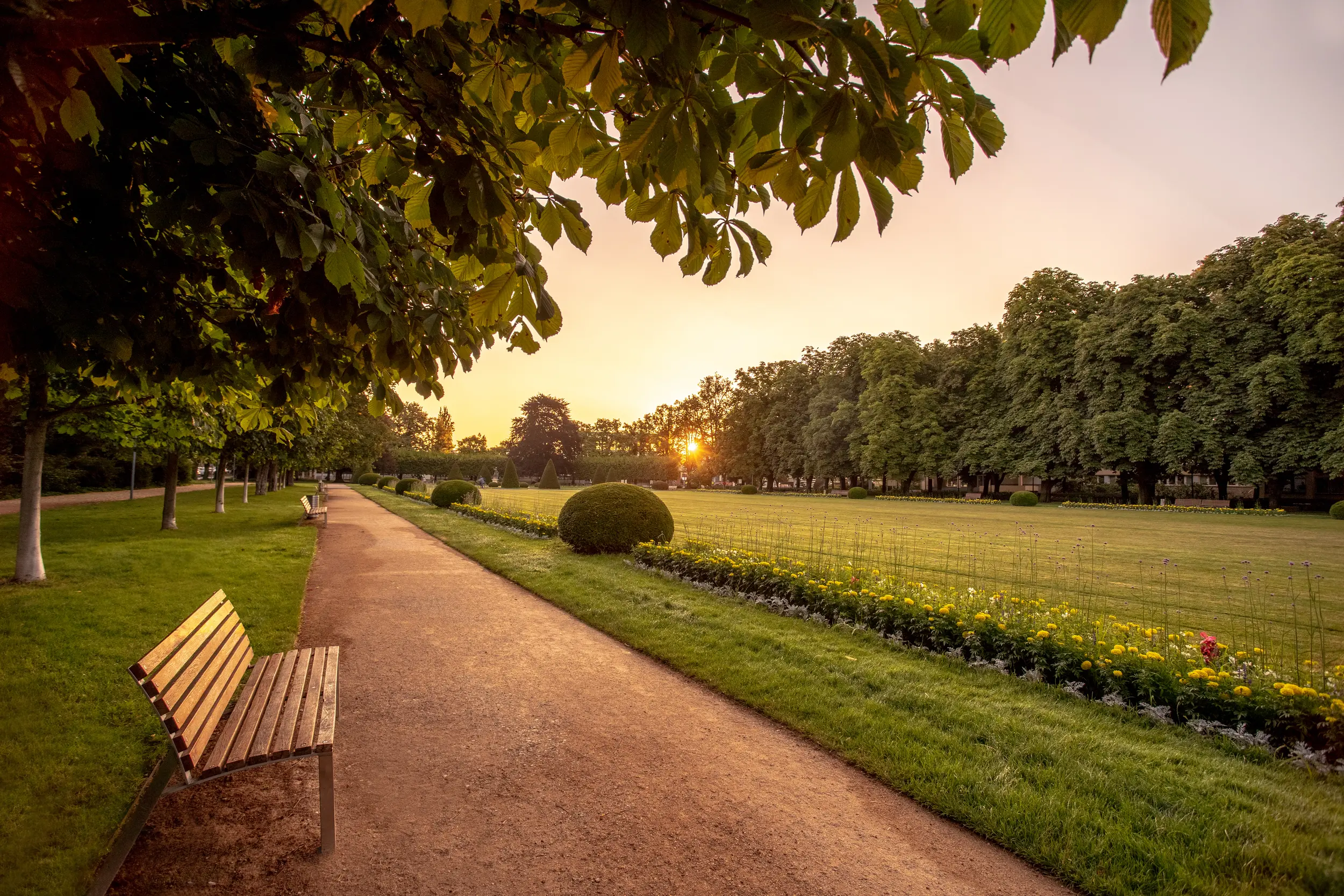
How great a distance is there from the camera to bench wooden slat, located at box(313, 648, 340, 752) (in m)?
2.82

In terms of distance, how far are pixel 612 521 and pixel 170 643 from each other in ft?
30.2

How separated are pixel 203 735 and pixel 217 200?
7.42 feet

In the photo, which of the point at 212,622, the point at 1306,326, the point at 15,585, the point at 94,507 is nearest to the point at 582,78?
the point at 212,622

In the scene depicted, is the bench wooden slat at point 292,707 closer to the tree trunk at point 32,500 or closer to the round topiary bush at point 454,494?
the tree trunk at point 32,500

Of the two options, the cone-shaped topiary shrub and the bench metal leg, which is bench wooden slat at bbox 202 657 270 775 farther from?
the cone-shaped topiary shrub

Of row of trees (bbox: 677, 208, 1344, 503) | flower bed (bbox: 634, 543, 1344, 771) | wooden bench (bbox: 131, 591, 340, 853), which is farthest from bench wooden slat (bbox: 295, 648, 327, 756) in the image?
row of trees (bbox: 677, 208, 1344, 503)

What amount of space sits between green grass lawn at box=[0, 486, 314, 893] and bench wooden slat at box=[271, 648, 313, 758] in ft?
2.75

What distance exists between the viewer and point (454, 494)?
85.2ft

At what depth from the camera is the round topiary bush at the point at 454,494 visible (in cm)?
2586

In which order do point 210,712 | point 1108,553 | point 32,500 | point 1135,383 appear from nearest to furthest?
point 210,712 → point 32,500 → point 1108,553 → point 1135,383

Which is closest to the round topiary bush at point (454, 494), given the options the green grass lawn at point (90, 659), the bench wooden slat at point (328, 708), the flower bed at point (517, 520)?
the flower bed at point (517, 520)

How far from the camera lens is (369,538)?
49.7 feet

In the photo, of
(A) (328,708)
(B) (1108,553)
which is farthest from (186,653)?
(B) (1108,553)

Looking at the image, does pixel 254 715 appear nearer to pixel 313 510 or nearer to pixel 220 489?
pixel 313 510
